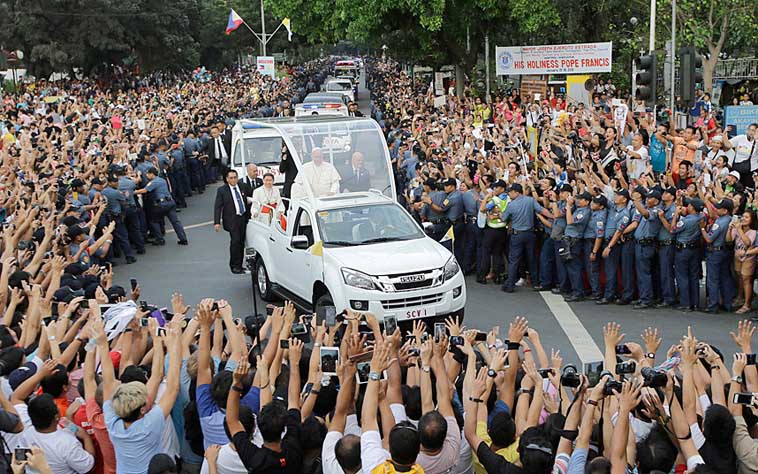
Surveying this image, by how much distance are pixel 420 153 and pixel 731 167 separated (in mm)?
6511

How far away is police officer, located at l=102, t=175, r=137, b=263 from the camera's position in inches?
680

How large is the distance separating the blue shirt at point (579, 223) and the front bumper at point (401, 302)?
2.84 metres

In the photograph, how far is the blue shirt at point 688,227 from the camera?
42.6ft

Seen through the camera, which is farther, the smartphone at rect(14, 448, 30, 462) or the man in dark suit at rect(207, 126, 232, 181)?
the man in dark suit at rect(207, 126, 232, 181)

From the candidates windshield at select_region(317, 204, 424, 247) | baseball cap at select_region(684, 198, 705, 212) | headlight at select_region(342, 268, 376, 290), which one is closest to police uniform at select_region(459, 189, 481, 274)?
windshield at select_region(317, 204, 424, 247)

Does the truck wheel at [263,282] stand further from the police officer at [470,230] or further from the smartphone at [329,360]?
the smartphone at [329,360]

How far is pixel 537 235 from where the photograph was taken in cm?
1516

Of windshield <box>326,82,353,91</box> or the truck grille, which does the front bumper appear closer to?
the truck grille

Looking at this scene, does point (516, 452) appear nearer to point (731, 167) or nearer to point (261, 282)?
point (261, 282)

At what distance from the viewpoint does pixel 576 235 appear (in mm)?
14125

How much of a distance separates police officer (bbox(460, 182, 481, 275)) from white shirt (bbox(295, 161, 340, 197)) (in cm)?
217

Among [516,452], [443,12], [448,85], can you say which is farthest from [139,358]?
[448,85]

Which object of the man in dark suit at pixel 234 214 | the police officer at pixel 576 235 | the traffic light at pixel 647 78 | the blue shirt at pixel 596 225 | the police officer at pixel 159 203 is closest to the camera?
the blue shirt at pixel 596 225

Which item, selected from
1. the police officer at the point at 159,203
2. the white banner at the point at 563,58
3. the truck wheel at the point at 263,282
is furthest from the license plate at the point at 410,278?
the white banner at the point at 563,58
